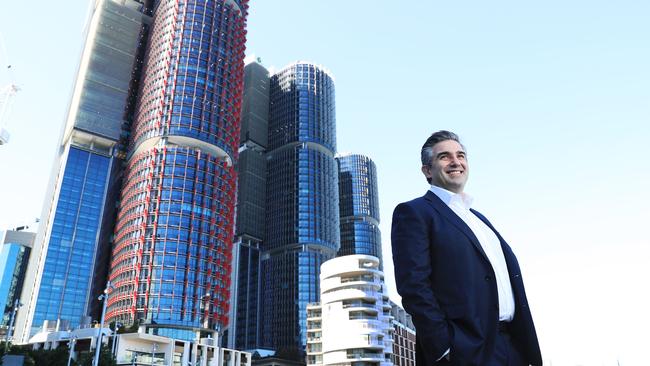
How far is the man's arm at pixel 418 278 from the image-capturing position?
3990 mm

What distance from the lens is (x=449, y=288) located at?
4.36 m

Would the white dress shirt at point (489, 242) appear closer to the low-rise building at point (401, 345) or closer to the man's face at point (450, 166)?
the man's face at point (450, 166)

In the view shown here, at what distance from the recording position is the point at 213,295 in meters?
102

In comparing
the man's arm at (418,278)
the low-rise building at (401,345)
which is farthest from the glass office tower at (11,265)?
the man's arm at (418,278)

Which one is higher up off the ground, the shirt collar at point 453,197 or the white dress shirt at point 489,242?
the shirt collar at point 453,197

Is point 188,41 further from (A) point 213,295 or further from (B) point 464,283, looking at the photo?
(B) point 464,283

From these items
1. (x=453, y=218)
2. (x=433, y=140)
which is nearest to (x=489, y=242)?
(x=453, y=218)

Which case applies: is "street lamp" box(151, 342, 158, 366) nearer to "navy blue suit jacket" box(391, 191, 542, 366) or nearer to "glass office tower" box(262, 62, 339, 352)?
"glass office tower" box(262, 62, 339, 352)

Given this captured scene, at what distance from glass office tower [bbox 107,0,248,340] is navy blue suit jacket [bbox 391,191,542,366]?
318 feet

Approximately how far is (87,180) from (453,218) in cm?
13519

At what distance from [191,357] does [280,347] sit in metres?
50.9

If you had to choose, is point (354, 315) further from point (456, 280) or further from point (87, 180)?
point (87, 180)

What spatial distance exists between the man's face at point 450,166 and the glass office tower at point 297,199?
420 feet

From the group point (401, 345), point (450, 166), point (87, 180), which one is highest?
point (87, 180)
